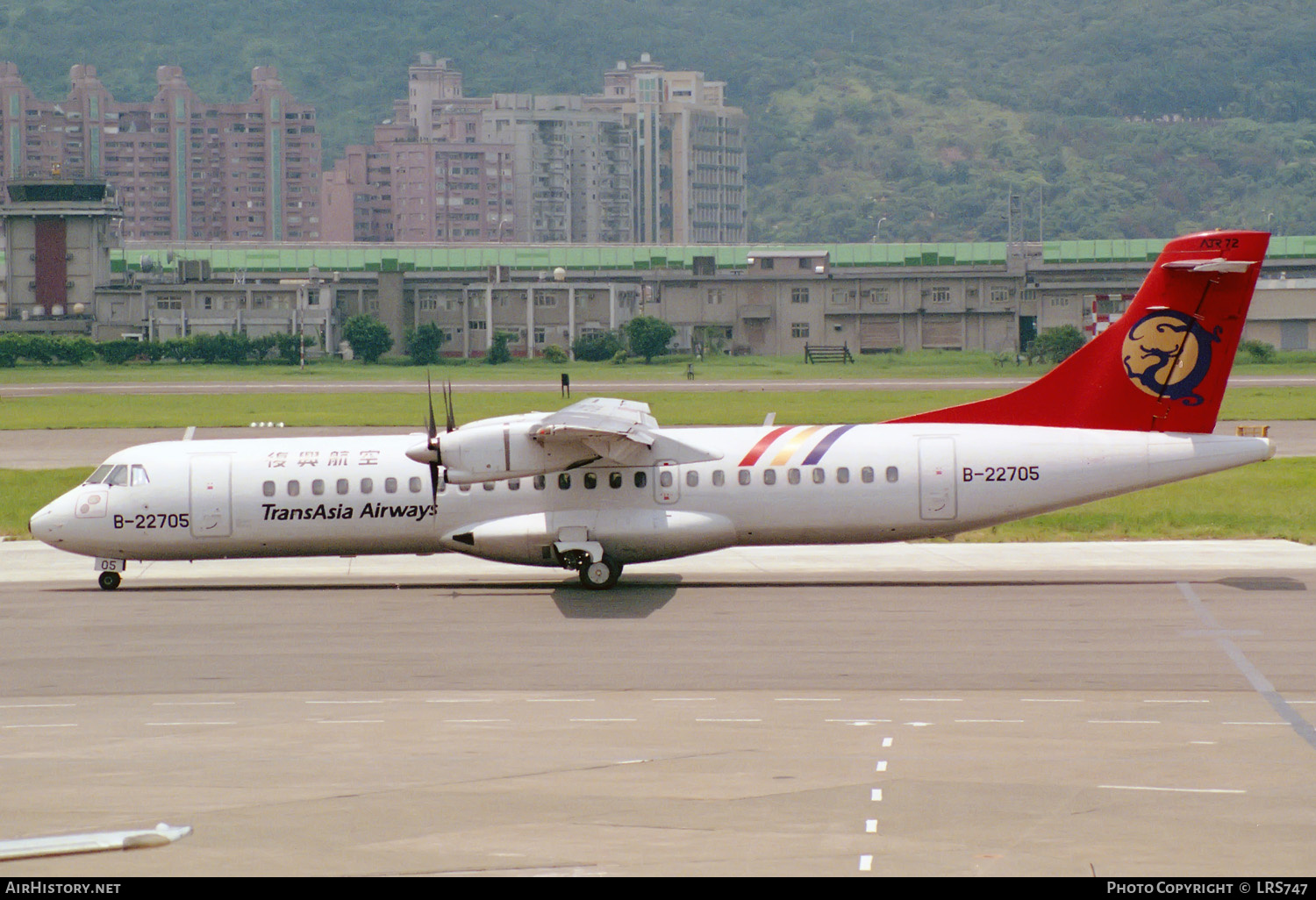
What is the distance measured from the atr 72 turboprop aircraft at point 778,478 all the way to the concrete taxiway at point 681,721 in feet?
3.48

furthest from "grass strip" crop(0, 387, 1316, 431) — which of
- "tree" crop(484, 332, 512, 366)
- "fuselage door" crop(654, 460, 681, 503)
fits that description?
"tree" crop(484, 332, 512, 366)

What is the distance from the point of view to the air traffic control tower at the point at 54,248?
14688 cm

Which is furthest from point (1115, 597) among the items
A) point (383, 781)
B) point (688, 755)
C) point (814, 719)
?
point (383, 781)

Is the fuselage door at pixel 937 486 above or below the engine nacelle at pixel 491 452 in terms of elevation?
below

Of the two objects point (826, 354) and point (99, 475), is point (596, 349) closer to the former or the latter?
point (826, 354)

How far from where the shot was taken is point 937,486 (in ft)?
94.0

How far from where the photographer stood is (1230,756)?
16.1m

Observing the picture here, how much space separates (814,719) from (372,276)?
138 m

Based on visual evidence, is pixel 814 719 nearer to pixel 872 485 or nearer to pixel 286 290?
pixel 872 485

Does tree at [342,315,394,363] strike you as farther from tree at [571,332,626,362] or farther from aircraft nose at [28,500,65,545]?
aircraft nose at [28,500,65,545]

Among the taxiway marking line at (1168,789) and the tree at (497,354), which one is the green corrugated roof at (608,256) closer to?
the tree at (497,354)

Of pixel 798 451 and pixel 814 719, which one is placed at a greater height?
pixel 798 451

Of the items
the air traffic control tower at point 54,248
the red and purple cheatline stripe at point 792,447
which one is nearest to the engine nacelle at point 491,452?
the red and purple cheatline stripe at point 792,447
